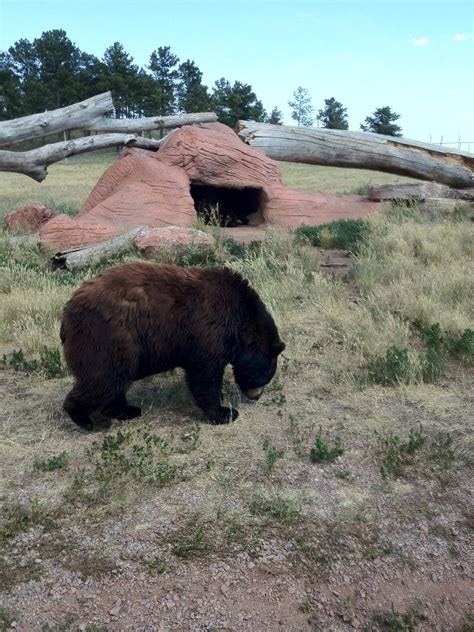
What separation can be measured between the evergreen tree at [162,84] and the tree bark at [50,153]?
33.0 m

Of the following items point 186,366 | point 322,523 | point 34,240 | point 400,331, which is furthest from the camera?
point 34,240

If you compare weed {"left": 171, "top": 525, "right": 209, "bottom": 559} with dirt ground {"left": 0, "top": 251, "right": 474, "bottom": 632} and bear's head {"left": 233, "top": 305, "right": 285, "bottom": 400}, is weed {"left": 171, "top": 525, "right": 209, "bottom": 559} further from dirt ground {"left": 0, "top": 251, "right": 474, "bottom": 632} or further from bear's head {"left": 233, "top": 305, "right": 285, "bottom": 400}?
bear's head {"left": 233, "top": 305, "right": 285, "bottom": 400}

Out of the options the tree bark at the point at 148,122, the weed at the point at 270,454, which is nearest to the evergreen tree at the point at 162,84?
the tree bark at the point at 148,122

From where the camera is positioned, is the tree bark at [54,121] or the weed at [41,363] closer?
the weed at [41,363]

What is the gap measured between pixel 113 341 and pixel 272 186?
9.24m

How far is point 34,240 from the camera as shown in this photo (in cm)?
1055

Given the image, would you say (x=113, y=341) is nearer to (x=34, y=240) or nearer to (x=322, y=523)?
(x=322, y=523)

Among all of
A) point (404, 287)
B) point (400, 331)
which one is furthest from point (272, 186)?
point (400, 331)

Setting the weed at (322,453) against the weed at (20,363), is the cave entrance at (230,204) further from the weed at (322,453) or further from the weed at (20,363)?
the weed at (322,453)

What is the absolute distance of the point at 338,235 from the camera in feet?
37.0

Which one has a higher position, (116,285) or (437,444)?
(116,285)

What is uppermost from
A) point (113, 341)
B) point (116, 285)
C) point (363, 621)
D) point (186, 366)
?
point (116, 285)

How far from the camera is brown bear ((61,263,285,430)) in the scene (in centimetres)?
471

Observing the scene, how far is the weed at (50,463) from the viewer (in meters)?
4.43
